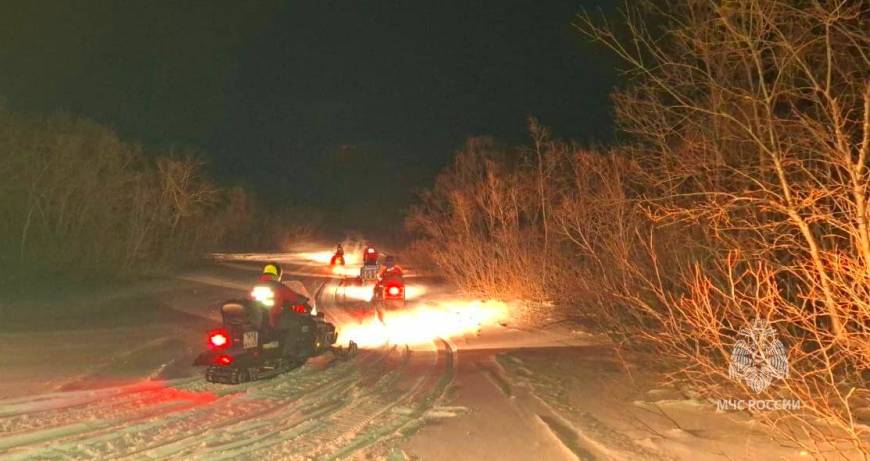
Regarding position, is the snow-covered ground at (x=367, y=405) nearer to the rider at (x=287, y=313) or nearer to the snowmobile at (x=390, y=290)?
the rider at (x=287, y=313)

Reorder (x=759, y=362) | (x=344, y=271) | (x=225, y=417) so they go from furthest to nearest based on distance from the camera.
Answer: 1. (x=344, y=271)
2. (x=225, y=417)
3. (x=759, y=362)

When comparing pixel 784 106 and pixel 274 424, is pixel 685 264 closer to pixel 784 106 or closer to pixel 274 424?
pixel 784 106

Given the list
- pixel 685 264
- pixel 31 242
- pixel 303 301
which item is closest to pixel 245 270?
pixel 31 242

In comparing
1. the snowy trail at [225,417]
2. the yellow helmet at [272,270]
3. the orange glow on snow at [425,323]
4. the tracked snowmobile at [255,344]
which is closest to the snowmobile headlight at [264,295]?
the tracked snowmobile at [255,344]

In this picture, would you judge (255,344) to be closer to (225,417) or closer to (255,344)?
(255,344)

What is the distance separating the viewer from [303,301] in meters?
13.8

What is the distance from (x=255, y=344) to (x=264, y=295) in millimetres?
932

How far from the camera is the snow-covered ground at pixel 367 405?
7637mm

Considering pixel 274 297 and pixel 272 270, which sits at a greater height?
pixel 272 270

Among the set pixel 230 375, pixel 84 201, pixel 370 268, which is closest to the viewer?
pixel 230 375

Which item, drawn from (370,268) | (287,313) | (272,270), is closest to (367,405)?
(287,313)

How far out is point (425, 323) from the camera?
2144 centimetres

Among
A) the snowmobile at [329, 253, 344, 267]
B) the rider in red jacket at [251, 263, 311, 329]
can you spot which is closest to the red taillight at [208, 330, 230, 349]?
the rider in red jacket at [251, 263, 311, 329]

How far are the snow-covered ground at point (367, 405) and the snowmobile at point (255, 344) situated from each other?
0.84 feet
